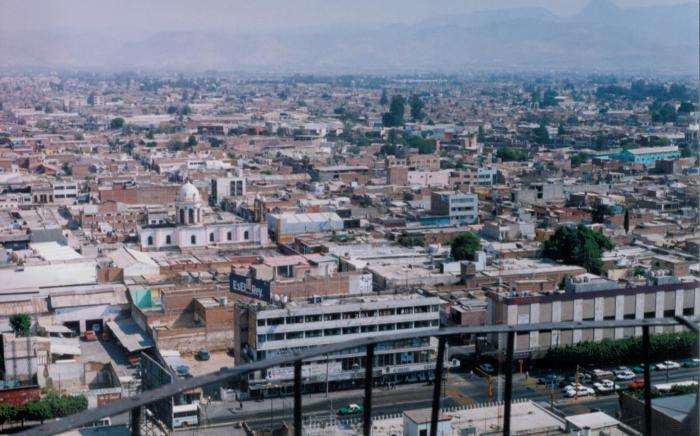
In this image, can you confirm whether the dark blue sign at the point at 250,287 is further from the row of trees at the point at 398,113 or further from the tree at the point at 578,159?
the row of trees at the point at 398,113

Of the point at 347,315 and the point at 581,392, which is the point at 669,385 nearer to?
the point at 581,392

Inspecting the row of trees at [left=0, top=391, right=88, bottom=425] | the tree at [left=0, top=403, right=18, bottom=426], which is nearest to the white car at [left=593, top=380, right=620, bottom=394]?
the row of trees at [left=0, top=391, right=88, bottom=425]

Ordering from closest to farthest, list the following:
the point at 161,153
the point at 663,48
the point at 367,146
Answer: the point at 161,153
the point at 367,146
the point at 663,48

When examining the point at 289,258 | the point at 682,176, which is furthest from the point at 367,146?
the point at 289,258

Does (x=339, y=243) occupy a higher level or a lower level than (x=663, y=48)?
lower

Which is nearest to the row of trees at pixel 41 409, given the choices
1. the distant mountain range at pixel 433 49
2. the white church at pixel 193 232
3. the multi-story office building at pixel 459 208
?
the white church at pixel 193 232

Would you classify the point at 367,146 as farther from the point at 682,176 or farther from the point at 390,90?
the point at 390,90

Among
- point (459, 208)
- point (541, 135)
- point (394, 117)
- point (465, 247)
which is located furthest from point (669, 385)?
point (394, 117)

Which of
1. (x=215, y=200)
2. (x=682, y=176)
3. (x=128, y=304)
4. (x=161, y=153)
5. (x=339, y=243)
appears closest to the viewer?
(x=128, y=304)
